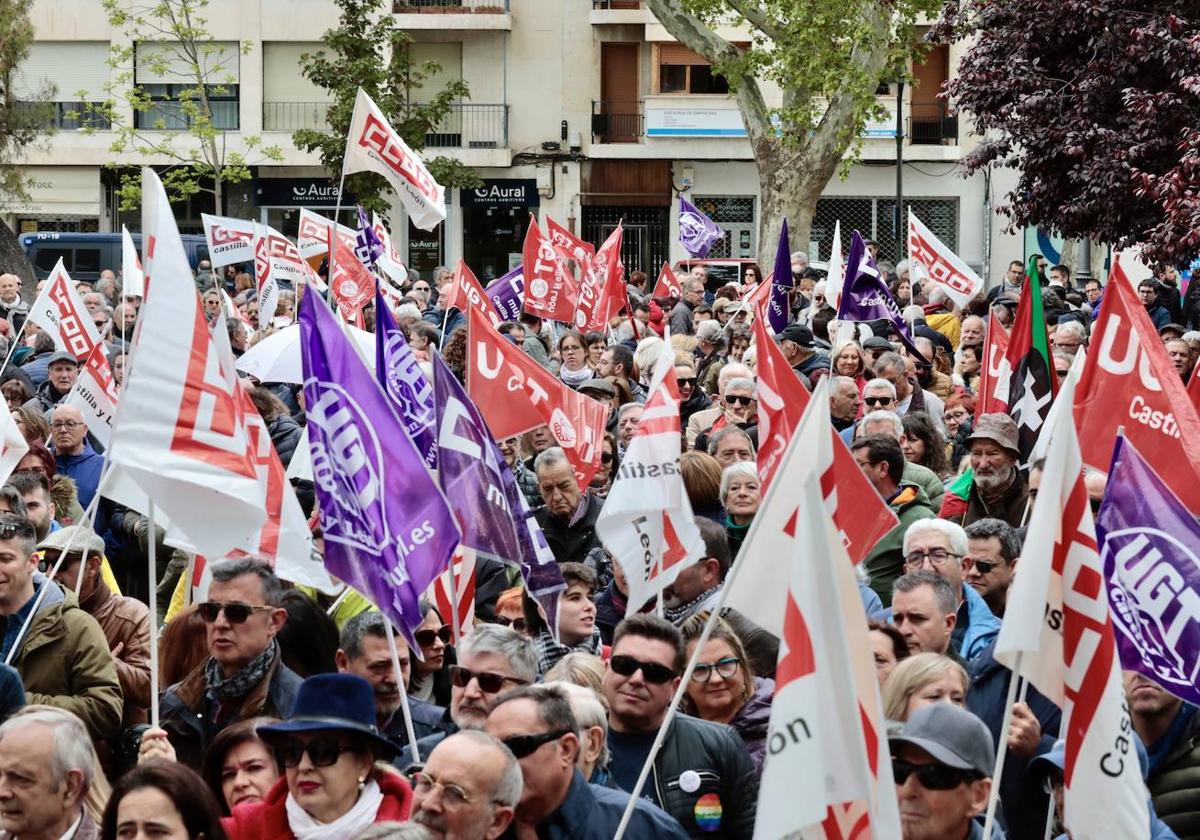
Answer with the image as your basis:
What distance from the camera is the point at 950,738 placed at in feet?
16.1

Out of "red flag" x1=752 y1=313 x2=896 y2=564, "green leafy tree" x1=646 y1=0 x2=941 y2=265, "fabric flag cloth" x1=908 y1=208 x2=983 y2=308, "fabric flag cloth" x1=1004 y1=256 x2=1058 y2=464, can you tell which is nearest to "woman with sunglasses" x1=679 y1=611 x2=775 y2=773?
"red flag" x1=752 y1=313 x2=896 y2=564

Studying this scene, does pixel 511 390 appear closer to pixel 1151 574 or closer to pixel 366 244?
pixel 1151 574

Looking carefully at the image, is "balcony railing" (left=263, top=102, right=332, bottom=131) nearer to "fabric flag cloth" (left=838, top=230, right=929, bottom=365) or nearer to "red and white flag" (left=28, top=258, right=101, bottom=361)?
"red and white flag" (left=28, top=258, right=101, bottom=361)

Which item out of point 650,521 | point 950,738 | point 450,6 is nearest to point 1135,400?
point 650,521

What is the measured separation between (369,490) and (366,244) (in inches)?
434

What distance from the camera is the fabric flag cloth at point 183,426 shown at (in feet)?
20.7

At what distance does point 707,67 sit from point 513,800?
38.0 meters

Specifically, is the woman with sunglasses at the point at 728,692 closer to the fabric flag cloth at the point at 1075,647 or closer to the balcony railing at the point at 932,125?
the fabric flag cloth at the point at 1075,647

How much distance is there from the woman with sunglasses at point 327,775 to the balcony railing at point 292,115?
37.0 m

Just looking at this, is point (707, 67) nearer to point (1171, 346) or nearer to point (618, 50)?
point (618, 50)

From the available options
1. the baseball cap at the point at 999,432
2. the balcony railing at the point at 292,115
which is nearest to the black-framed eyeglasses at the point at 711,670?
the baseball cap at the point at 999,432

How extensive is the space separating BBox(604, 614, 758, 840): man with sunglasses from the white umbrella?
6003mm

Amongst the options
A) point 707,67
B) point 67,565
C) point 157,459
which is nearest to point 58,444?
point 67,565

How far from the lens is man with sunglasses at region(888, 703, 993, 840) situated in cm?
488
